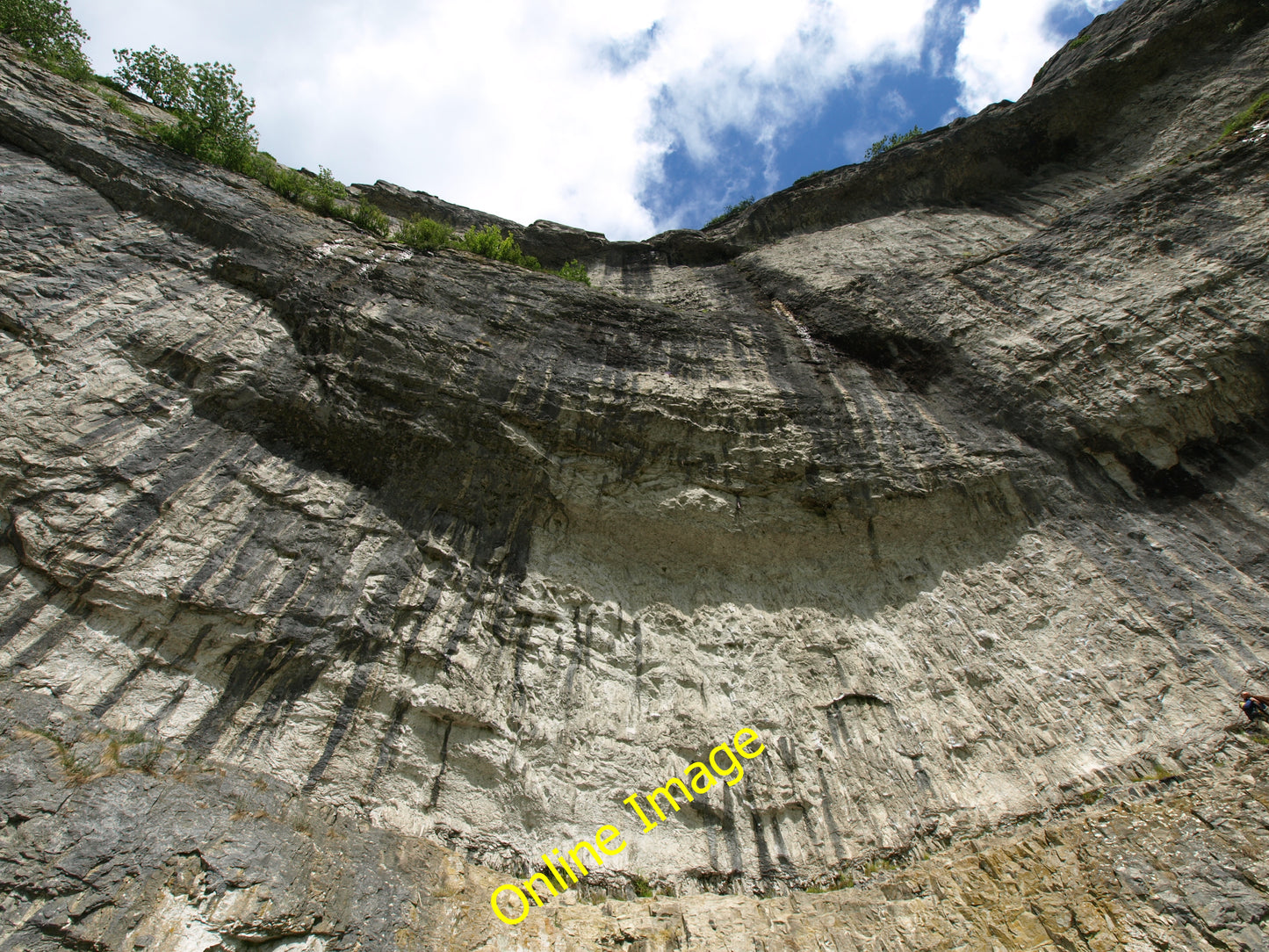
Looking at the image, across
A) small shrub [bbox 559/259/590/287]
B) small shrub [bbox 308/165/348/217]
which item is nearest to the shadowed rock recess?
small shrub [bbox 308/165/348/217]

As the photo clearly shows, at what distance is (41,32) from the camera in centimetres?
1147

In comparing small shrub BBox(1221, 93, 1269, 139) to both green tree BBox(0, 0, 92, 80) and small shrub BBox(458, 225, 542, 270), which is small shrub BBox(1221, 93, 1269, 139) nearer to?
small shrub BBox(458, 225, 542, 270)

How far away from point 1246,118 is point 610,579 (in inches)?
573

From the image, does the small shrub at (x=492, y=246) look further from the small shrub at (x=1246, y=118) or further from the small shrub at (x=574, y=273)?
the small shrub at (x=1246, y=118)

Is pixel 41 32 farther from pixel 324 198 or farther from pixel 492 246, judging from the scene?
pixel 492 246

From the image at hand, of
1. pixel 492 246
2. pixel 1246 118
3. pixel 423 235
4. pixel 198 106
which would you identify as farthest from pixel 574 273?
pixel 1246 118

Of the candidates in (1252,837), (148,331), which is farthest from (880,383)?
(148,331)

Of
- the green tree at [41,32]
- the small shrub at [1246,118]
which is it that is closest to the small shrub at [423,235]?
the green tree at [41,32]

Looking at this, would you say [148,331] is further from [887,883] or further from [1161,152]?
[1161,152]

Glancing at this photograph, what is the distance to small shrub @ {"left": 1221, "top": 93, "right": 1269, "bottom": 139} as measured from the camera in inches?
413

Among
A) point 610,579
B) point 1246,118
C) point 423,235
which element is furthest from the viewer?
point 423,235

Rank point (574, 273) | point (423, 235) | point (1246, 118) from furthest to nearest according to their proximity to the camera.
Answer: point (574, 273) → point (423, 235) → point (1246, 118)

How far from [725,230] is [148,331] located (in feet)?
42.3

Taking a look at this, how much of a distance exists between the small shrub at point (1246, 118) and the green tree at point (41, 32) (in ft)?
70.6
